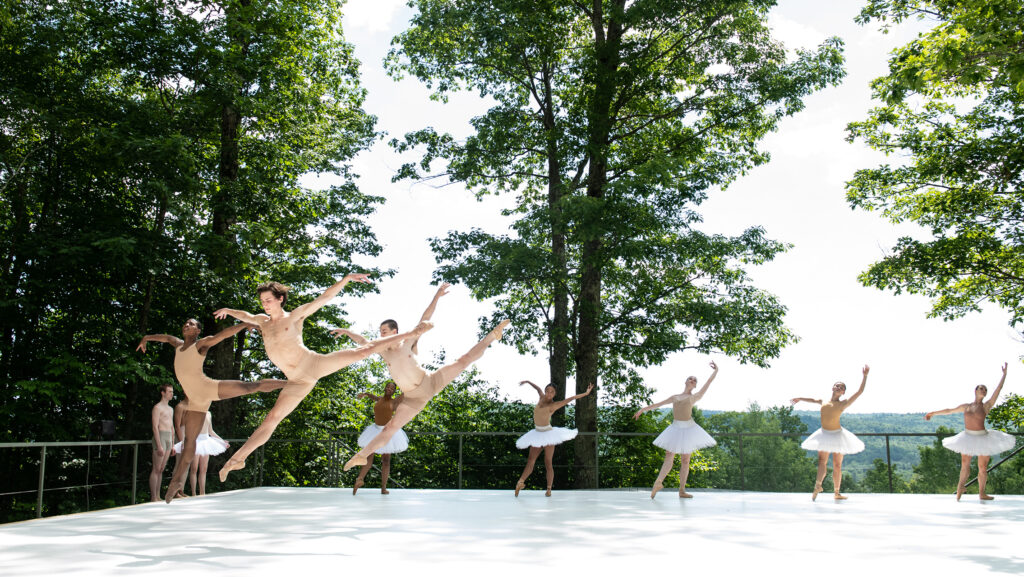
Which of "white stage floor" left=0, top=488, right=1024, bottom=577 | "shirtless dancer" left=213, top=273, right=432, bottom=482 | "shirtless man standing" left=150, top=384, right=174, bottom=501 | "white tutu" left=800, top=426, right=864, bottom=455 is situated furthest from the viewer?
"white tutu" left=800, top=426, right=864, bottom=455

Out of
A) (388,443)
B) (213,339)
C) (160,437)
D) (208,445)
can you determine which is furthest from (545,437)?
(160,437)

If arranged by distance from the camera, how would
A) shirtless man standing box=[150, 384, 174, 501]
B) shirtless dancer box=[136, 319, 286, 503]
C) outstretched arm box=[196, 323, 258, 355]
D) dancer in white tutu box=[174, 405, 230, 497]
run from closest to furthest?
1. outstretched arm box=[196, 323, 258, 355]
2. shirtless dancer box=[136, 319, 286, 503]
3. shirtless man standing box=[150, 384, 174, 501]
4. dancer in white tutu box=[174, 405, 230, 497]

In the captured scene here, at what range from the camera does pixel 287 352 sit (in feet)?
23.6

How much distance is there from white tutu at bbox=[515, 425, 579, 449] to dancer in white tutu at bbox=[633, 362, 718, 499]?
137 cm

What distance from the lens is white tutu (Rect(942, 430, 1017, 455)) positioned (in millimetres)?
11000

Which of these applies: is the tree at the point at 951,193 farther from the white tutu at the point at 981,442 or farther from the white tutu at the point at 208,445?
the white tutu at the point at 208,445

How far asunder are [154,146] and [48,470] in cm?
713

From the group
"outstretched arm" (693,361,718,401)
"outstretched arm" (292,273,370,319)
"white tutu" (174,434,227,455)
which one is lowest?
"white tutu" (174,434,227,455)

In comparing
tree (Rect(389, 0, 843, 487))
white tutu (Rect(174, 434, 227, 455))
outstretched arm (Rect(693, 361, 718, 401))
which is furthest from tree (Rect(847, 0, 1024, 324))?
white tutu (Rect(174, 434, 227, 455))

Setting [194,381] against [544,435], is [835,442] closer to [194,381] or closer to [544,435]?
[544,435]

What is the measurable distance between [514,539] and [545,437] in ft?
19.7

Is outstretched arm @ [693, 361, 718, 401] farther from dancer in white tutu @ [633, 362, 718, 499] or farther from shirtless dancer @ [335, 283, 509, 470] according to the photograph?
shirtless dancer @ [335, 283, 509, 470]

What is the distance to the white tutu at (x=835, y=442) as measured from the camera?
11.3 metres

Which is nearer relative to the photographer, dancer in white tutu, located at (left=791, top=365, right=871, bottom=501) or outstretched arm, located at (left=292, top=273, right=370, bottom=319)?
outstretched arm, located at (left=292, top=273, right=370, bottom=319)
